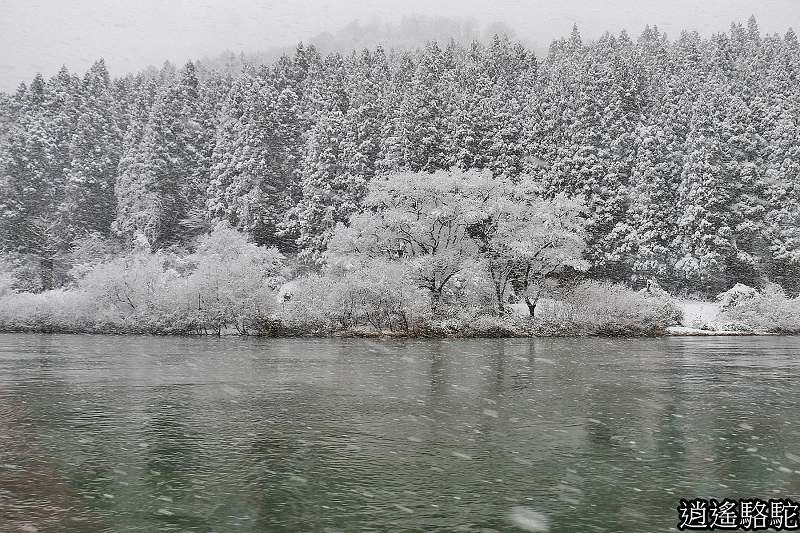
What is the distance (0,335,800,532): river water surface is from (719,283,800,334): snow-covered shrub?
24219mm

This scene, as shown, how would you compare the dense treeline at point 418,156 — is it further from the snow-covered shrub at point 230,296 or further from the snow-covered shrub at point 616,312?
the snow-covered shrub at point 230,296

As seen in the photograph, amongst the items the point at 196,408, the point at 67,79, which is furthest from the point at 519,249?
the point at 67,79

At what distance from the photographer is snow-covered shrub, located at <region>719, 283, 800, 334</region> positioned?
42.0m

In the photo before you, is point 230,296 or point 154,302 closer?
point 230,296

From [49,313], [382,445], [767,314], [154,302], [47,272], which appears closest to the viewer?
[382,445]

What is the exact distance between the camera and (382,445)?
10.4 m

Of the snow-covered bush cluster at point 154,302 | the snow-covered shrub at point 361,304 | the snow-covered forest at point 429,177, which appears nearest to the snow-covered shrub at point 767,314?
the snow-covered forest at point 429,177

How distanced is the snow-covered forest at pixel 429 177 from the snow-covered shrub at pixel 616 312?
8.96 feet

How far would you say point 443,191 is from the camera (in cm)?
4222

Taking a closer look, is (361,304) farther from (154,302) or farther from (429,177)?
(154,302)

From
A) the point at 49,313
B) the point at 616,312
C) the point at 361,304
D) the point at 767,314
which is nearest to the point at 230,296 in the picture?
the point at 361,304

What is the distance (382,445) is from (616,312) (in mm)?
31458

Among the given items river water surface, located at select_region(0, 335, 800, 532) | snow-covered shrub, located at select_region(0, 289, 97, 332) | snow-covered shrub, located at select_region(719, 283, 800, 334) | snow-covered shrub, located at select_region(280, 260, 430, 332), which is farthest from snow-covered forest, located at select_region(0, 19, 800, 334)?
river water surface, located at select_region(0, 335, 800, 532)

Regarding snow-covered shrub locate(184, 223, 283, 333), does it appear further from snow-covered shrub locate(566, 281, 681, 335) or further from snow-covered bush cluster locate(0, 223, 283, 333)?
snow-covered shrub locate(566, 281, 681, 335)
